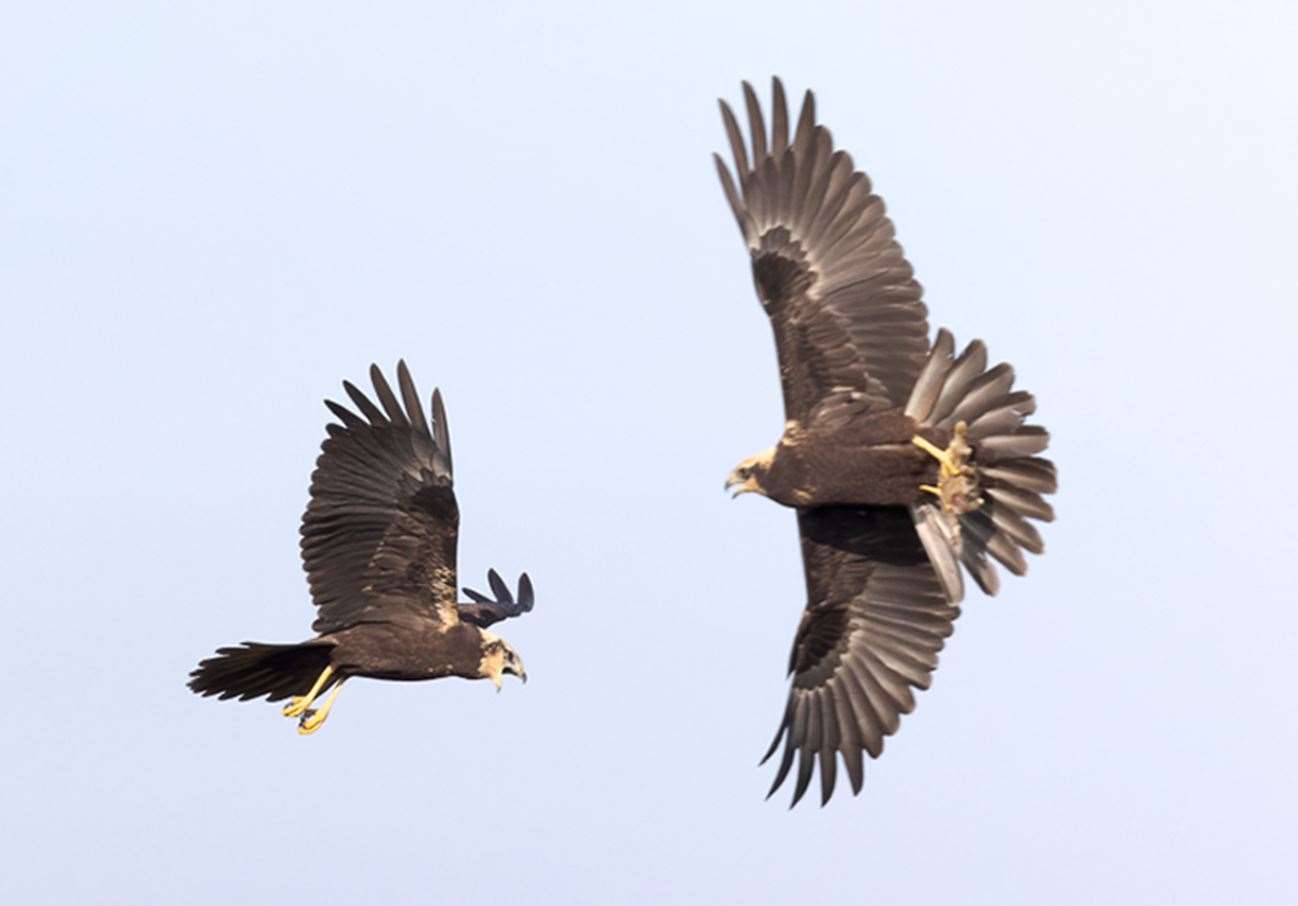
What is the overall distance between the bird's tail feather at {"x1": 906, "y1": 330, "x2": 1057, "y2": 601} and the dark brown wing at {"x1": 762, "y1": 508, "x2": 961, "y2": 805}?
120 cm

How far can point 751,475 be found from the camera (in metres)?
14.8

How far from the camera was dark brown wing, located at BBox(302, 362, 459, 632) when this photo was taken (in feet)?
51.8

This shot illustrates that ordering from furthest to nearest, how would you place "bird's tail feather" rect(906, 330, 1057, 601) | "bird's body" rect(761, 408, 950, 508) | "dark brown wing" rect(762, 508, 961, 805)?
1. "dark brown wing" rect(762, 508, 961, 805)
2. "bird's body" rect(761, 408, 950, 508)
3. "bird's tail feather" rect(906, 330, 1057, 601)

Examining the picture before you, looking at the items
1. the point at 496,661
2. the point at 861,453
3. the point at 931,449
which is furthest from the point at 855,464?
the point at 496,661

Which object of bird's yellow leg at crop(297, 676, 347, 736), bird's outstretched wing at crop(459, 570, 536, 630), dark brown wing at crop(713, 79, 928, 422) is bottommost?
bird's yellow leg at crop(297, 676, 347, 736)

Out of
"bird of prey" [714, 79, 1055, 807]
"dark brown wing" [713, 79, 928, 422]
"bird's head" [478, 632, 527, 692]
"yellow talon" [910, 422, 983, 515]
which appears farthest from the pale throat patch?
"yellow talon" [910, 422, 983, 515]

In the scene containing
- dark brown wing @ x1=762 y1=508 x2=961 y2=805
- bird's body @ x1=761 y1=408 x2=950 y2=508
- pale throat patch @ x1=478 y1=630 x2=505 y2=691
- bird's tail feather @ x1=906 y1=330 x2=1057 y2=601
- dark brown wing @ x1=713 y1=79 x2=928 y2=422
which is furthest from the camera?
pale throat patch @ x1=478 y1=630 x2=505 y2=691

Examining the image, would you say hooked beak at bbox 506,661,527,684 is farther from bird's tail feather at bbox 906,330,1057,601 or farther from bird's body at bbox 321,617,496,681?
bird's tail feather at bbox 906,330,1057,601

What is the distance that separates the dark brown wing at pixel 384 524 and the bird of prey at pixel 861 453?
1996mm

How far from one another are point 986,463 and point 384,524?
3.75 m

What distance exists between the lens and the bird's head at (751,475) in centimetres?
1470

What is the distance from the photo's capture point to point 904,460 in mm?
14125

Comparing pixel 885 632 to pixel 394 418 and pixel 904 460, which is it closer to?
pixel 904 460

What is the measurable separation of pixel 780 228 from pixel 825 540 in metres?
1.77
